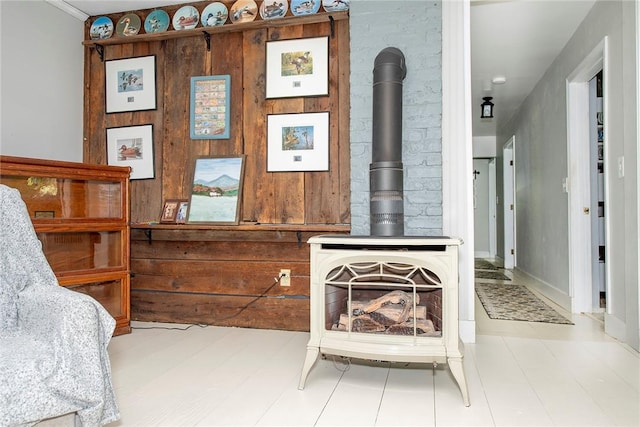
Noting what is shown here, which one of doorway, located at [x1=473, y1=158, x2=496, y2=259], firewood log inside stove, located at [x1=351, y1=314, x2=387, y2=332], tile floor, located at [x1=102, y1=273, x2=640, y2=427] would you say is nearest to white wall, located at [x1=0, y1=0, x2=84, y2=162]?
tile floor, located at [x1=102, y1=273, x2=640, y2=427]

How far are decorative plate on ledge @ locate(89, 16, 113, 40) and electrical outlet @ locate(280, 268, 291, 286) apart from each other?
2.23 meters

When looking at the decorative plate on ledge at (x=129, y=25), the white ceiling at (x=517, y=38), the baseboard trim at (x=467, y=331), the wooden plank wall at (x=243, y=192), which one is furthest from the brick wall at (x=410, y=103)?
the decorative plate on ledge at (x=129, y=25)

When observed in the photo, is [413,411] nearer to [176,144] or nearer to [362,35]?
[362,35]

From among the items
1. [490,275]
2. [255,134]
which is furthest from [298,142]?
[490,275]

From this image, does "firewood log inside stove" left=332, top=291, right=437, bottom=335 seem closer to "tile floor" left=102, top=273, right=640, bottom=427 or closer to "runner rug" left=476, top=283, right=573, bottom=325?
"tile floor" left=102, top=273, right=640, bottom=427

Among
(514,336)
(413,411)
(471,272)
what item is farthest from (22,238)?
(514,336)

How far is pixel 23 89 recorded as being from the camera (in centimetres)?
284

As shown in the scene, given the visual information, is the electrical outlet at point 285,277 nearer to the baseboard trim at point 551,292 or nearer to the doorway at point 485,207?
the baseboard trim at point 551,292

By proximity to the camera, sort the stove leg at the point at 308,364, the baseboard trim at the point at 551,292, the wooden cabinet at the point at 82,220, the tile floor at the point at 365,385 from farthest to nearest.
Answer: the baseboard trim at the point at 551,292, the wooden cabinet at the point at 82,220, the stove leg at the point at 308,364, the tile floor at the point at 365,385

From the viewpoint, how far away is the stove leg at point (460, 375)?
1734 millimetres

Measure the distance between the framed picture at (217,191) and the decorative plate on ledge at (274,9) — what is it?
0.97 metres

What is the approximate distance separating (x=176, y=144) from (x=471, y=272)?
2.21 m

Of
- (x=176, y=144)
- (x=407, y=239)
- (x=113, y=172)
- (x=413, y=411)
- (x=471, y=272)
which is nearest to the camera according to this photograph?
(x=413, y=411)

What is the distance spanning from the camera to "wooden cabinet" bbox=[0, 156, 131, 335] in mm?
2484
